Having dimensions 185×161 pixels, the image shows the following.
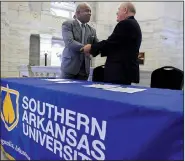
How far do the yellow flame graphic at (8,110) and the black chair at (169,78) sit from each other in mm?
1406

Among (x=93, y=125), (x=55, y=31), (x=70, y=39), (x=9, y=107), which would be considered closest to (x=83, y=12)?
(x=70, y=39)

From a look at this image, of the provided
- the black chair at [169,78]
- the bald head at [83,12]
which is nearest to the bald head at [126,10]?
the bald head at [83,12]

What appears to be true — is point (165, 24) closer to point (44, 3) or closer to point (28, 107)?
point (44, 3)

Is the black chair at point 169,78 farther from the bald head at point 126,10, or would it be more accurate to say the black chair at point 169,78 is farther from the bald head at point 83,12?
the bald head at point 83,12

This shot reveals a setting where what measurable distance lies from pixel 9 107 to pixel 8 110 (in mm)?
31

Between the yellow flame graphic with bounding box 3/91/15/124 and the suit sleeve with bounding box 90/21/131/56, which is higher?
the suit sleeve with bounding box 90/21/131/56

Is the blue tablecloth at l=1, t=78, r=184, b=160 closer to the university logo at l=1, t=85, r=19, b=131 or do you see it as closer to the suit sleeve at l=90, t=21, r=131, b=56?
the university logo at l=1, t=85, r=19, b=131

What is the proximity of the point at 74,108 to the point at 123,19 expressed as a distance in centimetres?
129

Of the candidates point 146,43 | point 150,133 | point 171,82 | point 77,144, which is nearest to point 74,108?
point 77,144

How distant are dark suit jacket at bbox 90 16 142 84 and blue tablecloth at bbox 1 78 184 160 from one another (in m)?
0.78

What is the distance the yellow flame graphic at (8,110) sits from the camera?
5.63 ft

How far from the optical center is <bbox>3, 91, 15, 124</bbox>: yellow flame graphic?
172cm

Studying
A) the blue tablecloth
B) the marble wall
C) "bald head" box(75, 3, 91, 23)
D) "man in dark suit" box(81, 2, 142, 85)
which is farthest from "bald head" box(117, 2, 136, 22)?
the marble wall

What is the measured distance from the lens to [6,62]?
7016mm
